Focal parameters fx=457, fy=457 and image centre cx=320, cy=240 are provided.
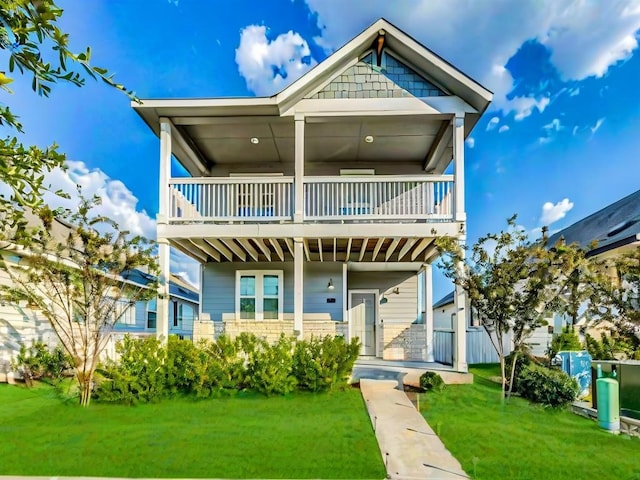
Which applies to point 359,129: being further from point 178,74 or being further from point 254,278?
point 178,74

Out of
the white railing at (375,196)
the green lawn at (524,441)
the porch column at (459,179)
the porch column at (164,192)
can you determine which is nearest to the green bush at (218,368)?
the porch column at (164,192)

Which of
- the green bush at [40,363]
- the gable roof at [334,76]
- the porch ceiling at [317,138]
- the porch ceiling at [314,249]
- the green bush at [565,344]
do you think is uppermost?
the gable roof at [334,76]

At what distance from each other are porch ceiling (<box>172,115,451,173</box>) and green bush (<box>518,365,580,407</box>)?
6187mm

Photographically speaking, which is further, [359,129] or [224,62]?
[224,62]

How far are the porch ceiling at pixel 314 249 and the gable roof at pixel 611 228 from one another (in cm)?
440

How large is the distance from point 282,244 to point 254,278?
6.63 feet

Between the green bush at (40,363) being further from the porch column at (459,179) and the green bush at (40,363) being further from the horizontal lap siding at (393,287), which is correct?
the porch column at (459,179)

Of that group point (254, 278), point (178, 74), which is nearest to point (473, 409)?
point (254, 278)

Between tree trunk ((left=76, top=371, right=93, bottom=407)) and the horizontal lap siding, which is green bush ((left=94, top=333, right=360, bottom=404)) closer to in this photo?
tree trunk ((left=76, top=371, right=93, bottom=407))

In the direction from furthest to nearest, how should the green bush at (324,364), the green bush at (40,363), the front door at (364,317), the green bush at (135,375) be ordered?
the front door at (364,317)
the green bush at (40,363)
the green bush at (324,364)
the green bush at (135,375)

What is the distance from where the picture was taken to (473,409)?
8.42 metres

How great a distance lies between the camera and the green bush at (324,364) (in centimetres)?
930

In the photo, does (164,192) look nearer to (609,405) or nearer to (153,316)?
(609,405)

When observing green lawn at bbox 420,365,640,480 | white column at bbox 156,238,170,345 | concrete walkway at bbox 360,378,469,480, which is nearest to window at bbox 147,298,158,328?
white column at bbox 156,238,170,345
